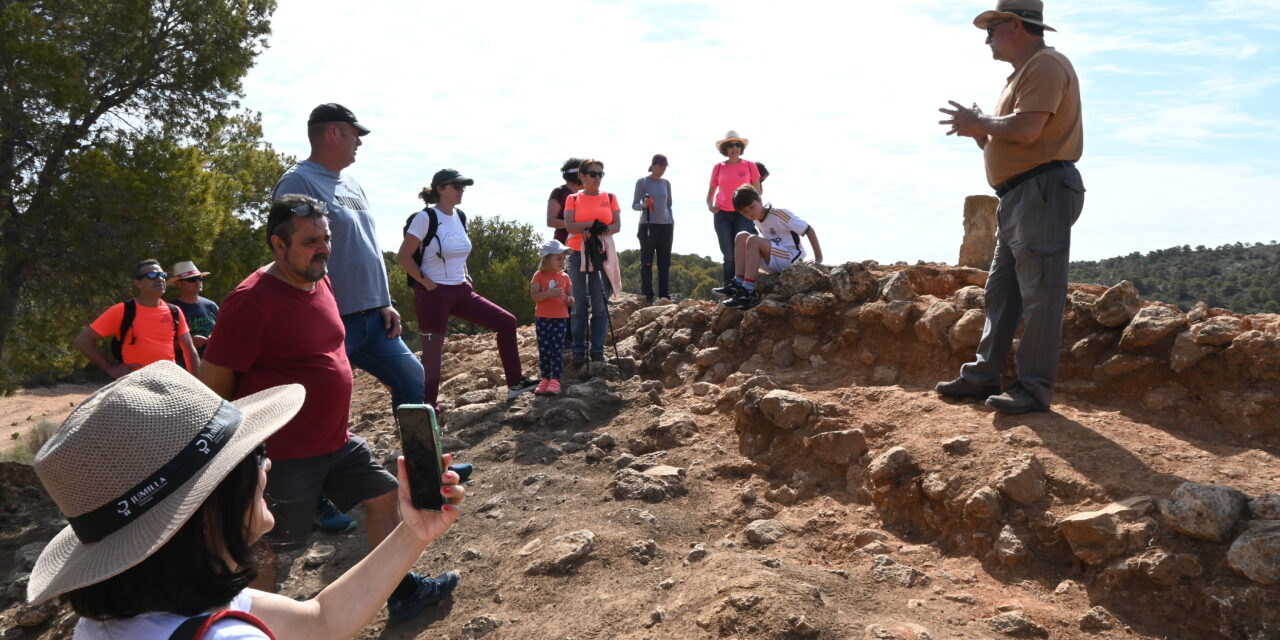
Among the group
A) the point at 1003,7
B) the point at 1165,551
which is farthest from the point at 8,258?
the point at 1165,551

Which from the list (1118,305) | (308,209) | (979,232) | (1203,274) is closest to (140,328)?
(308,209)

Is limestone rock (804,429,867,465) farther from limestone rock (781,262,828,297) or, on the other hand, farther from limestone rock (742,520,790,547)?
limestone rock (781,262,828,297)

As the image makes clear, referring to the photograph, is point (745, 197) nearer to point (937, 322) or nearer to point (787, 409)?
point (937, 322)

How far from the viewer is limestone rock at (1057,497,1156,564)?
368cm

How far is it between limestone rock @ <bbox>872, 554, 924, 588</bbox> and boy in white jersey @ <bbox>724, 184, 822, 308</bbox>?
13.2ft

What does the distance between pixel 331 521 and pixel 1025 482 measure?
4037 mm

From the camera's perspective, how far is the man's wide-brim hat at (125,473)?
1.47 metres

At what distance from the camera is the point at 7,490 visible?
7.25 m

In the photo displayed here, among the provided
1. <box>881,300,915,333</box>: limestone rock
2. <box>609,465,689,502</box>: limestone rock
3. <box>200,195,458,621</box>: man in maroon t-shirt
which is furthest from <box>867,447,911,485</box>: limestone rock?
<box>200,195,458,621</box>: man in maroon t-shirt

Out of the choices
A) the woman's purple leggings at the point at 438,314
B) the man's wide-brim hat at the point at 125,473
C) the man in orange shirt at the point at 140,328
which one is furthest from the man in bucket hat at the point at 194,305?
the man's wide-brim hat at the point at 125,473

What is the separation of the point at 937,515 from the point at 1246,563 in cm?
134

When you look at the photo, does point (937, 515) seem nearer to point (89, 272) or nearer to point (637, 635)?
point (637, 635)

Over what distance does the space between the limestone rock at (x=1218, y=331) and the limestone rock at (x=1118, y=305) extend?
42 centimetres

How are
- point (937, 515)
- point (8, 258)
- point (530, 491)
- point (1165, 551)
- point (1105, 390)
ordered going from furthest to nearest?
point (8, 258), point (530, 491), point (1105, 390), point (937, 515), point (1165, 551)
